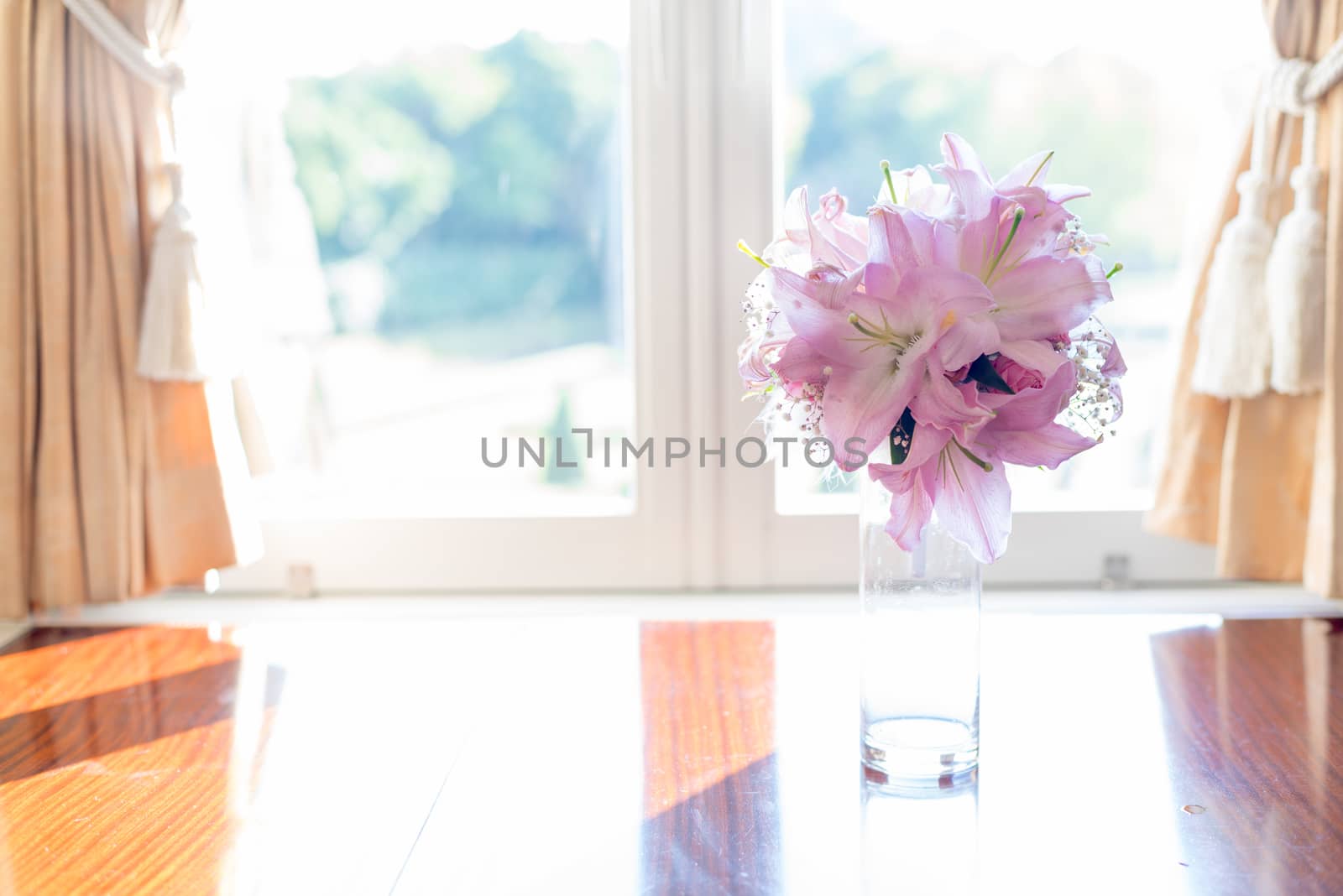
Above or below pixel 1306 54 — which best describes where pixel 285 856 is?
below

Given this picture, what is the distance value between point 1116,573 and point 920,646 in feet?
3.04

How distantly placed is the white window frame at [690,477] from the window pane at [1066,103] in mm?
60

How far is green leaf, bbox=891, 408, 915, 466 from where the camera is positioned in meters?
0.88

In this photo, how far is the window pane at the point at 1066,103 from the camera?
5.58ft

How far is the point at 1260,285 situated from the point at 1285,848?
2.80 feet

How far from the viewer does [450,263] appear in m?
1.79

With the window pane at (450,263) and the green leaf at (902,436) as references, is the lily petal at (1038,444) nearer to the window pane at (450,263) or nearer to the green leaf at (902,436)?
the green leaf at (902,436)

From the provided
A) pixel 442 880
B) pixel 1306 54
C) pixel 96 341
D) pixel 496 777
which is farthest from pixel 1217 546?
pixel 96 341

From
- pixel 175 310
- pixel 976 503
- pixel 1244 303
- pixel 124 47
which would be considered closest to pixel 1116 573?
pixel 1244 303

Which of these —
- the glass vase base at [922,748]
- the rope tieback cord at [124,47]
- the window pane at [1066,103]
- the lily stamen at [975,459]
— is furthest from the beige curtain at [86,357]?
the lily stamen at [975,459]

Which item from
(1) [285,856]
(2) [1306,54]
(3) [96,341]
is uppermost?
(2) [1306,54]

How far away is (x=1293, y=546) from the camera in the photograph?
5.27 ft

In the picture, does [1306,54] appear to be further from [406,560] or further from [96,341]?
[96,341]
